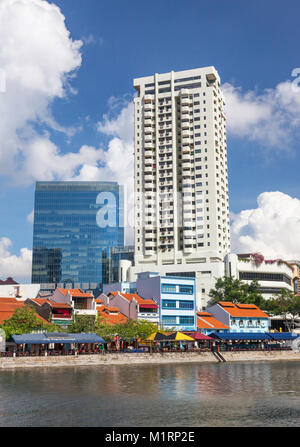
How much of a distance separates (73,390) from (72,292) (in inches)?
2143

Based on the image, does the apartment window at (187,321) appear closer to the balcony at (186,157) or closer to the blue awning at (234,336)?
the blue awning at (234,336)

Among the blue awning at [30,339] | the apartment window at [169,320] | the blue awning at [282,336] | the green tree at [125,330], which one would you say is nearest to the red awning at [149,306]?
the apartment window at [169,320]

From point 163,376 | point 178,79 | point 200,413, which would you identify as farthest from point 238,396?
point 178,79

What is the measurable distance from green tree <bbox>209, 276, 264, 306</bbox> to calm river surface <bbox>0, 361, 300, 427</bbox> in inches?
2550

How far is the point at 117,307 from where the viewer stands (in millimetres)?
103062

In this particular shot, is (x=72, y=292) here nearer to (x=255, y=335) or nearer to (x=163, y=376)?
(x=255, y=335)

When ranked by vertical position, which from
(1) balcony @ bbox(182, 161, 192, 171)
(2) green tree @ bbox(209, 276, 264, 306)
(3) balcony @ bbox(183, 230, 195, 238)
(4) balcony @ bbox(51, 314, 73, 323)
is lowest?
(4) balcony @ bbox(51, 314, 73, 323)

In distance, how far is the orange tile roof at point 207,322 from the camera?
107062mm

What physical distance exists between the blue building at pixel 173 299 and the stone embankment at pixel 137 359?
18.3 meters

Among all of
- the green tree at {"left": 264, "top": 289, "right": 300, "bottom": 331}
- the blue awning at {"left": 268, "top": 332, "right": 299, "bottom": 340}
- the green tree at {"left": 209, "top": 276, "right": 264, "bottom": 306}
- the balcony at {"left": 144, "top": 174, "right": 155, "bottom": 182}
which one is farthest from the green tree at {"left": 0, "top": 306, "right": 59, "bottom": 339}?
the balcony at {"left": 144, "top": 174, "right": 155, "bottom": 182}

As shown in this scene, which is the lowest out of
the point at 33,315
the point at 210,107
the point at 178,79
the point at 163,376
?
the point at 163,376

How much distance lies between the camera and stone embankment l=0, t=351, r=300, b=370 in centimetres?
6612

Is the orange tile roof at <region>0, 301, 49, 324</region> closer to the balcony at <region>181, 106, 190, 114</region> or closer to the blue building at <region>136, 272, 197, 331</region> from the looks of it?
the blue building at <region>136, 272, 197, 331</region>

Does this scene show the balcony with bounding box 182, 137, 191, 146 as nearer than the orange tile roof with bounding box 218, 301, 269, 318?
No
